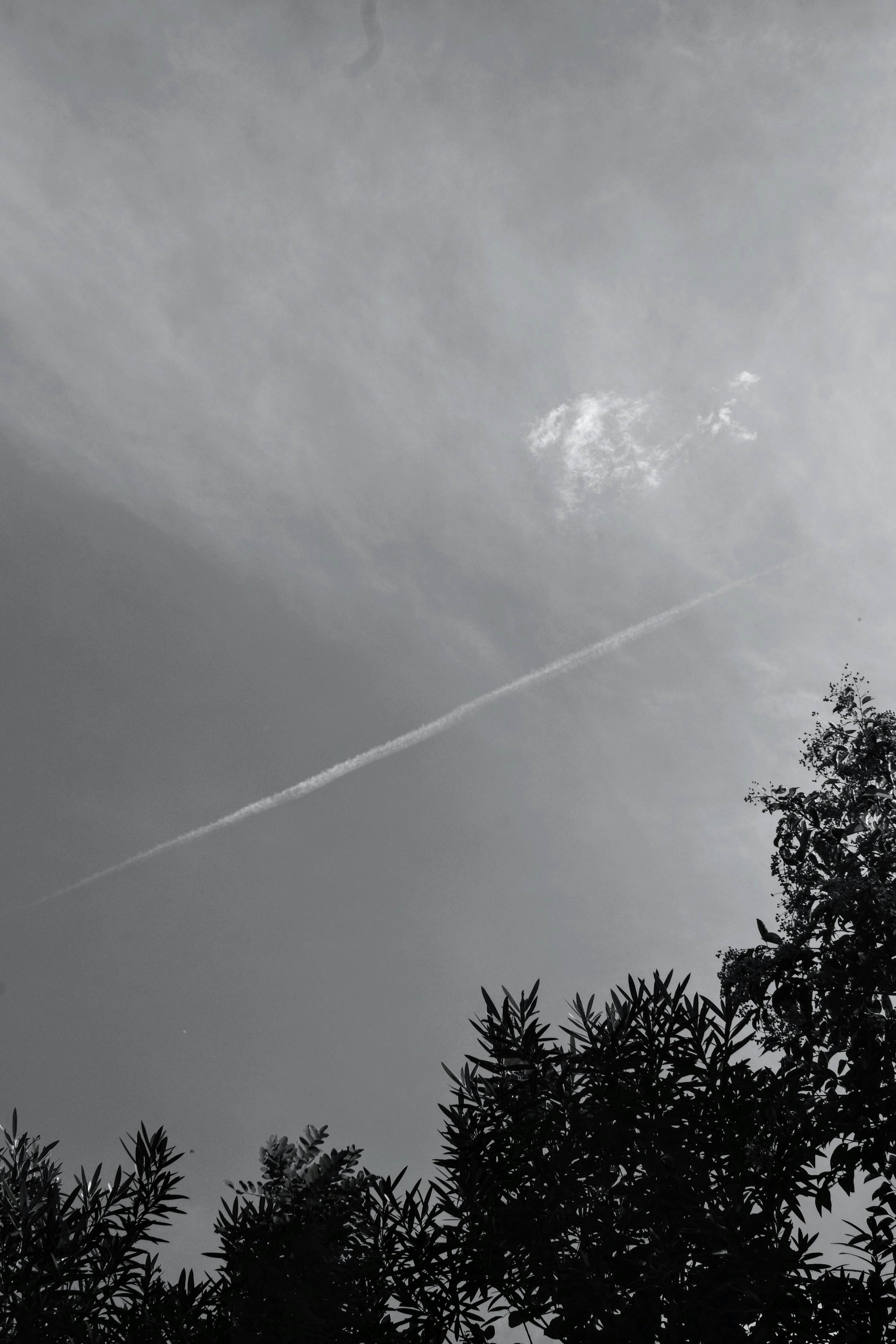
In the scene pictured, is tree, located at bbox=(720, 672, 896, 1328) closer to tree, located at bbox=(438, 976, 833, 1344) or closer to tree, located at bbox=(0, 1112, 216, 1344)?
tree, located at bbox=(438, 976, 833, 1344)

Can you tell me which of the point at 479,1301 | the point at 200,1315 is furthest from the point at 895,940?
the point at 200,1315

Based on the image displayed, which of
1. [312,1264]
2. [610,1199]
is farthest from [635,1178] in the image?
[312,1264]

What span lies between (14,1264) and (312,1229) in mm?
6622

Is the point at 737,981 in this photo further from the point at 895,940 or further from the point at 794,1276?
the point at 794,1276

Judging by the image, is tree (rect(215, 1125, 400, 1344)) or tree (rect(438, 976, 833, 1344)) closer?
tree (rect(438, 976, 833, 1344))

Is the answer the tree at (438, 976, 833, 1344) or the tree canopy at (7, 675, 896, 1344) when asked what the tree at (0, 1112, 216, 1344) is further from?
the tree at (438, 976, 833, 1344)

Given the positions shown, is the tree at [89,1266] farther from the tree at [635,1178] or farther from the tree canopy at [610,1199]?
the tree at [635,1178]

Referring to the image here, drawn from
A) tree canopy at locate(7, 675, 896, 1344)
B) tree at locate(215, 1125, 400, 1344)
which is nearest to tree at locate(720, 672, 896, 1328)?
tree canopy at locate(7, 675, 896, 1344)

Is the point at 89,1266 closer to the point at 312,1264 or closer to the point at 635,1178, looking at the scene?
the point at 312,1264

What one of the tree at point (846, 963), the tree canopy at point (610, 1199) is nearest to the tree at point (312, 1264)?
the tree canopy at point (610, 1199)

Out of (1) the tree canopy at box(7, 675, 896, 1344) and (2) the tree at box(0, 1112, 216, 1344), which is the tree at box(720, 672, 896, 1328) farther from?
(2) the tree at box(0, 1112, 216, 1344)

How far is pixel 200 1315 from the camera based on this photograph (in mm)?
17828

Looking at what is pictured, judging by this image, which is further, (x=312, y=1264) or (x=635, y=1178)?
(x=312, y=1264)

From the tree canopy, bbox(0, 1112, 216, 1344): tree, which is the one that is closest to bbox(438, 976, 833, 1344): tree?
the tree canopy
